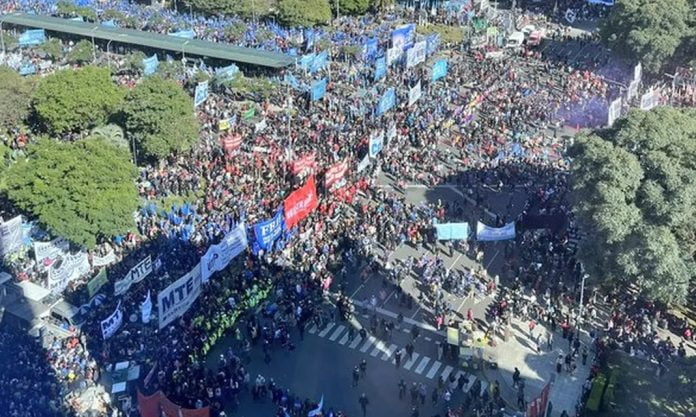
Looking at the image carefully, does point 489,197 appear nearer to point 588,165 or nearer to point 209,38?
point 588,165

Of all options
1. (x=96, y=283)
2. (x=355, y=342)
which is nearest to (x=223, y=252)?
(x=96, y=283)

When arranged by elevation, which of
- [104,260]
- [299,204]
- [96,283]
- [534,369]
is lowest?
[534,369]

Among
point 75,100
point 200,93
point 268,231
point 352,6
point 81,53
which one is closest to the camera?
point 268,231

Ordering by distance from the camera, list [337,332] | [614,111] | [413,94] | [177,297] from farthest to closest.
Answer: [413,94]
[614,111]
[337,332]
[177,297]

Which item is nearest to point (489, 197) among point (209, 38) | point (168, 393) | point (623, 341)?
point (623, 341)

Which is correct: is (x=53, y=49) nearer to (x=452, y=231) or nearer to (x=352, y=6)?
(x=352, y=6)

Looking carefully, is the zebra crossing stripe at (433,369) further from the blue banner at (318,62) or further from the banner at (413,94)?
the blue banner at (318,62)
